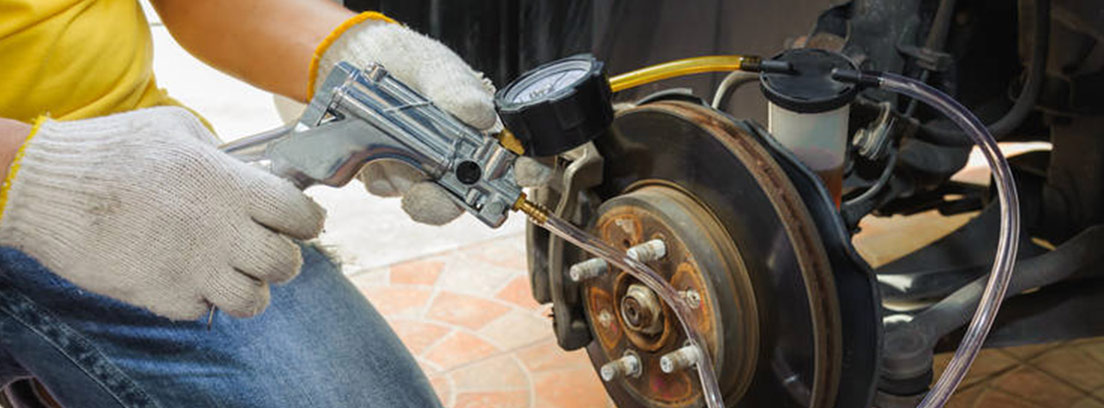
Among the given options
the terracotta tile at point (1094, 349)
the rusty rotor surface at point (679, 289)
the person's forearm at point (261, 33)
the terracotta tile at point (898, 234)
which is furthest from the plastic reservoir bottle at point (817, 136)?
the terracotta tile at point (898, 234)

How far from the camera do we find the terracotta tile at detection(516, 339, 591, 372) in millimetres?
1503

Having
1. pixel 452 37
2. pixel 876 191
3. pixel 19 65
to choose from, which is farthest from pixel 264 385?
pixel 876 191

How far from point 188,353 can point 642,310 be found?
43 centimetres

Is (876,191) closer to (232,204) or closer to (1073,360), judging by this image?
(1073,360)

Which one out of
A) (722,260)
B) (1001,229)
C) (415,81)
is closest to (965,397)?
(1001,229)

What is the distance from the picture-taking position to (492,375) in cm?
148

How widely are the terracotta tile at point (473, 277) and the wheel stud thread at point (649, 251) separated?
78cm

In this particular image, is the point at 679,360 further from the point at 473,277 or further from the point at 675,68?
the point at 473,277

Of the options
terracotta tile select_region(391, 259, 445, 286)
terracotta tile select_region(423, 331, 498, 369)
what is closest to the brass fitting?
terracotta tile select_region(423, 331, 498, 369)

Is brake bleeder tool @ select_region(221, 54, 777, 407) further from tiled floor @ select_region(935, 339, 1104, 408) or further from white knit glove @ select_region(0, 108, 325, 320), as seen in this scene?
tiled floor @ select_region(935, 339, 1104, 408)

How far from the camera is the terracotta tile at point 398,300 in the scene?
166cm

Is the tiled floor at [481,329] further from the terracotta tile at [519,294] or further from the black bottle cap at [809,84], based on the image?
the black bottle cap at [809,84]

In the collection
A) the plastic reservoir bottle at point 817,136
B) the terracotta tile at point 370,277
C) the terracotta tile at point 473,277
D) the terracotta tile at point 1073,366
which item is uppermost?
the plastic reservoir bottle at point 817,136

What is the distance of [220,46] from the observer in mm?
943
